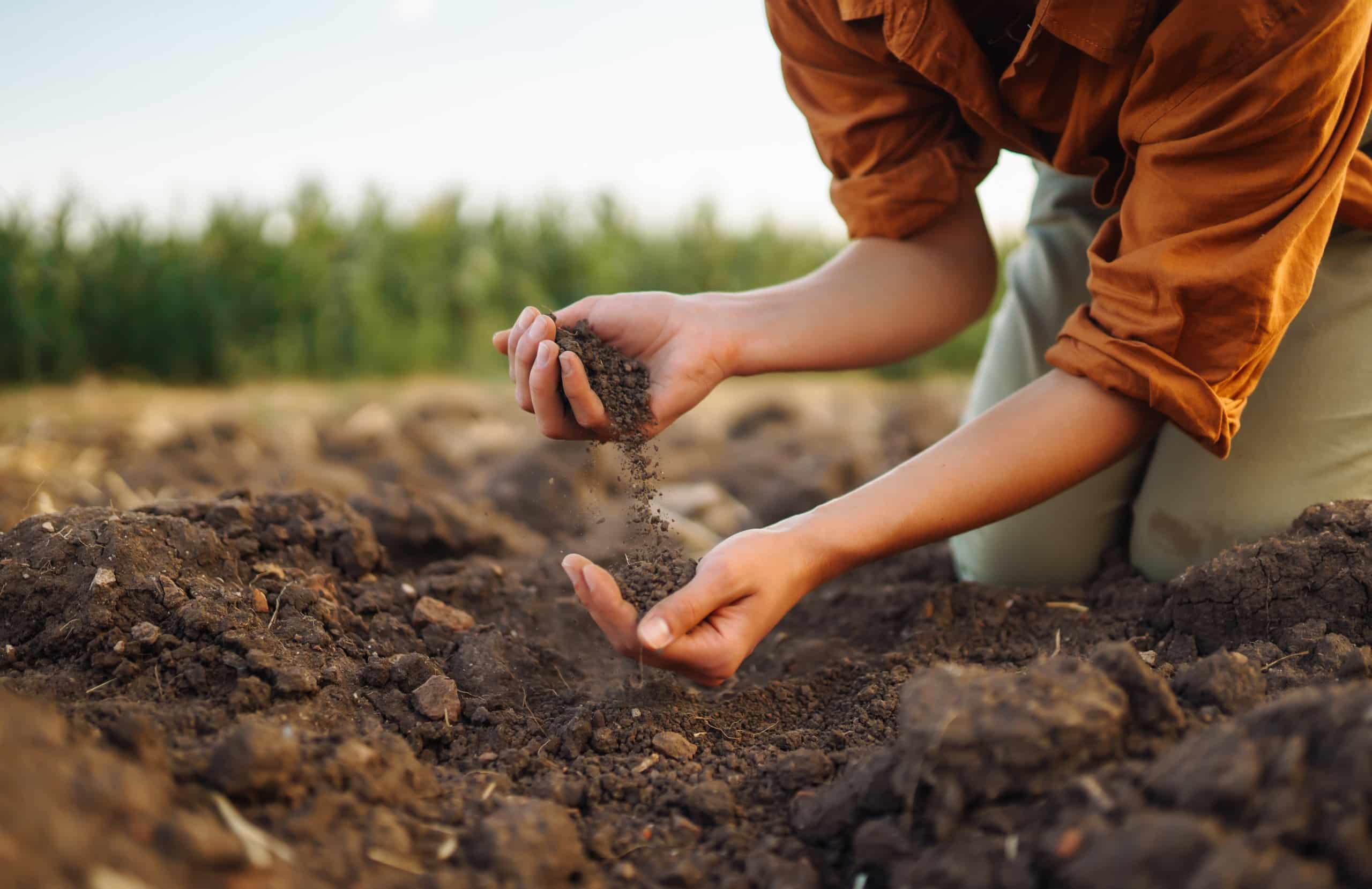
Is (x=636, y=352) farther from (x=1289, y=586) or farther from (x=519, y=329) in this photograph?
(x=1289, y=586)

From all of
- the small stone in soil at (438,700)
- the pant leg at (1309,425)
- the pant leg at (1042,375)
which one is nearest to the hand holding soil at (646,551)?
the small stone in soil at (438,700)

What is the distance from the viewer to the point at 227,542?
1.77 m

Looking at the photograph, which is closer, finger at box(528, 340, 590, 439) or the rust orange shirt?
the rust orange shirt

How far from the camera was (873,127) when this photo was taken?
1.92 metres

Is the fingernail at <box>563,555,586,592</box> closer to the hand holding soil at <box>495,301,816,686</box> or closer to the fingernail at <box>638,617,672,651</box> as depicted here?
the hand holding soil at <box>495,301,816,686</box>

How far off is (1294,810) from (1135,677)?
24 centimetres

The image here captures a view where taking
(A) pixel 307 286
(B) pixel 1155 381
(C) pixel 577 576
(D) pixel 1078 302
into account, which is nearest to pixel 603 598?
(C) pixel 577 576

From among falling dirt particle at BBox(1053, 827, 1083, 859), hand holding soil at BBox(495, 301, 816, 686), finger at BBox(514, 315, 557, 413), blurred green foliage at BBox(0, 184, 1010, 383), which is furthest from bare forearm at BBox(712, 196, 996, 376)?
blurred green foliage at BBox(0, 184, 1010, 383)

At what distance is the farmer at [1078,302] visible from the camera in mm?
1413

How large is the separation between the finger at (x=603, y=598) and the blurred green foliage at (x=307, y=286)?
2.33 meters

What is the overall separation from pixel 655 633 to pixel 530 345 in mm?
520

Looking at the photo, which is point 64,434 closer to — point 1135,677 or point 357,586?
point 357,586

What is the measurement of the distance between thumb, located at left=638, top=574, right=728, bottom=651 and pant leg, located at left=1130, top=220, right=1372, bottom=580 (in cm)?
117

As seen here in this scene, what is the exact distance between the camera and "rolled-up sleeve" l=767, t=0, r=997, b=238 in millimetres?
1866
